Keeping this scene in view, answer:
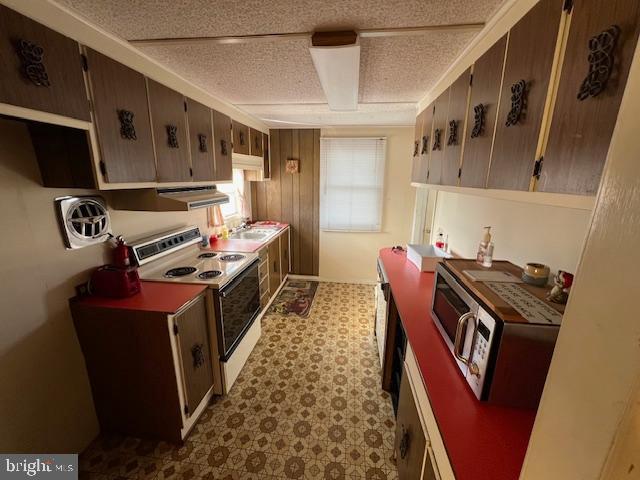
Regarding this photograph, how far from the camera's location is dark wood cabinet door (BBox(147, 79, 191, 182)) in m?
1.61

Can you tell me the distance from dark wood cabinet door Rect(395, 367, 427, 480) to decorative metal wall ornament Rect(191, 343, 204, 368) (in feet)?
4.27

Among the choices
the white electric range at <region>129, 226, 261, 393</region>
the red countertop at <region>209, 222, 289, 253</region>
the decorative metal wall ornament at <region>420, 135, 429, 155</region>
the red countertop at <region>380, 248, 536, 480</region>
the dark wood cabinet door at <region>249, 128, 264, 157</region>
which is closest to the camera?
the red countertop at <region>380, 248, 536, 480</region>

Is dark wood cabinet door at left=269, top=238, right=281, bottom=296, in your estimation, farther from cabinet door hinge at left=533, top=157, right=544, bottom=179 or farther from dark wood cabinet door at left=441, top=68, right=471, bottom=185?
cabinet door hinge at left=533, top=157, right=544, bottom=179

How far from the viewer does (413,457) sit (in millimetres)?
1134

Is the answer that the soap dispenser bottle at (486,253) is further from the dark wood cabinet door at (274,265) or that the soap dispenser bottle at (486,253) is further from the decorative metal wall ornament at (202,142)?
the dark wood cabinet door at (274,265)

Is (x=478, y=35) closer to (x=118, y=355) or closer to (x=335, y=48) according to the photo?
(x=335, y=48)

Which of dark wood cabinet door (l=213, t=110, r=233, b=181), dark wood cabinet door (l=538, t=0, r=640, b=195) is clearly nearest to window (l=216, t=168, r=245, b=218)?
dark wood cabinet door (l=213, t=110, r=233, b=181)

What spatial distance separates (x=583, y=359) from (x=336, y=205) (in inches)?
143

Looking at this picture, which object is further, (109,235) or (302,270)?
(302,270)

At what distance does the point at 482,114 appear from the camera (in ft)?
3.88

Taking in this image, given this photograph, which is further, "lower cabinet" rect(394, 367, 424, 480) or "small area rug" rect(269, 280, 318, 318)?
"small area rug" rect(269, 280, 318, 318)

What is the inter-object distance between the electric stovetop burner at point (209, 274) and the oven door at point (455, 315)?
1.53 m

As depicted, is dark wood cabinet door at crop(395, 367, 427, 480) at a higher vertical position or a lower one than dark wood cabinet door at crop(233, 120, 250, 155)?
lower

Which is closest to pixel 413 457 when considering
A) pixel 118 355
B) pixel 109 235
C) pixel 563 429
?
pixel 563 429
